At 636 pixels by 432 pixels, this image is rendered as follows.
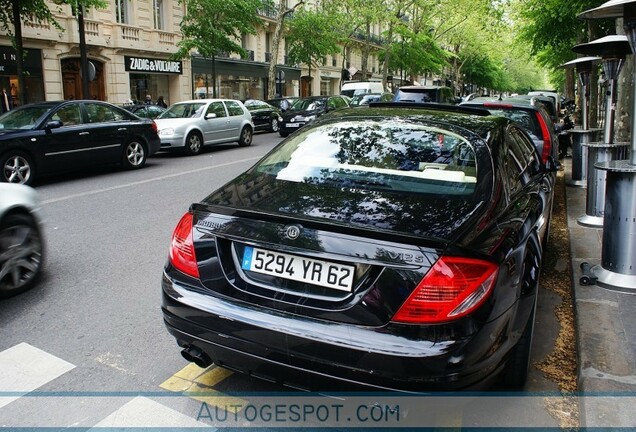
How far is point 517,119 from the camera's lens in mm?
8352

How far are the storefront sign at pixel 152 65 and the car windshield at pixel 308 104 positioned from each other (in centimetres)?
936

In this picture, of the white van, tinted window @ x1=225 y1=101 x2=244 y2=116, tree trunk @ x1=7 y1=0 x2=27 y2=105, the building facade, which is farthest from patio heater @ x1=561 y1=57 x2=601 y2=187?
the white van

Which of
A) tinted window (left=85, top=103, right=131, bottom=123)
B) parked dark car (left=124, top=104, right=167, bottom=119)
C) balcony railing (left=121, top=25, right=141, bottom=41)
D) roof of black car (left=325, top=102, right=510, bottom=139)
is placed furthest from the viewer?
balcony railing (left=121, top=25, right=141, bottom=41)

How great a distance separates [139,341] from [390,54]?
4387cm

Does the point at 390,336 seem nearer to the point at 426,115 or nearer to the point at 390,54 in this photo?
the point at 426,115

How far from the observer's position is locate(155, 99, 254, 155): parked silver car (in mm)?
15180

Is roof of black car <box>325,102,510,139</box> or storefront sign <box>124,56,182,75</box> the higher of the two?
storefront sign <box>124,56,182,75</box>

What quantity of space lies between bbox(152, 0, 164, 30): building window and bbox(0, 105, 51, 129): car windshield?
20074 millimetres

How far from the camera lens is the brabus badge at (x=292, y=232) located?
269 cm

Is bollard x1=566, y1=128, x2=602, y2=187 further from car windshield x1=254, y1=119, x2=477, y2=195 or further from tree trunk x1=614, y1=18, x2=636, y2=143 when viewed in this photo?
car windshield x1=254, y1=119, x2=477, y2=195

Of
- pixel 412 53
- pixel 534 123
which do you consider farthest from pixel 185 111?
pixel 412 53

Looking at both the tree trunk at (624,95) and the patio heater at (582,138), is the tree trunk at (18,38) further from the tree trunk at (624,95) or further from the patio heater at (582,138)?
the tree trunk at (624,95)

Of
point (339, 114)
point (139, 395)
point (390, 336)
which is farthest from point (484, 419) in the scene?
point (339, 114)

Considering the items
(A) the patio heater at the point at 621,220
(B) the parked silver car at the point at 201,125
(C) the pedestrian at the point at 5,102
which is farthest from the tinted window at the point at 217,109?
(A) the patio heater at the point at 621,220
